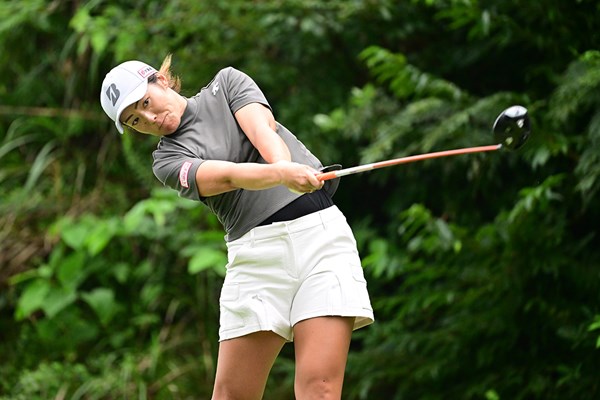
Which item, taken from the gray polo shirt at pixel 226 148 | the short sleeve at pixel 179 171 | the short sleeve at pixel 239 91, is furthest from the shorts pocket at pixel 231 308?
the short sleeve at pixel 239 91

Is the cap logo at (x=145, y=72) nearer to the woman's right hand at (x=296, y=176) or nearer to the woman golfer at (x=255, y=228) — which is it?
the woman golfer at (x=255, y=228)

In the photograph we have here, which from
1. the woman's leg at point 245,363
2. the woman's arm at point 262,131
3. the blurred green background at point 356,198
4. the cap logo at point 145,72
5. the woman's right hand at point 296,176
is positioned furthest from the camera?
the blurred green background at point 356,198

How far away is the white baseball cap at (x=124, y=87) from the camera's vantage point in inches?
135

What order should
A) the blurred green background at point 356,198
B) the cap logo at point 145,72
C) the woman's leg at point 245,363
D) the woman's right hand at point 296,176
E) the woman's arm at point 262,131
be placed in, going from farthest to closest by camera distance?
the blurred green background at point 356,198, the woman's leg at point 245,363, the cap logo at point 145,72, the woman's arm at point 262,131, the woman's right hand at point 296,176

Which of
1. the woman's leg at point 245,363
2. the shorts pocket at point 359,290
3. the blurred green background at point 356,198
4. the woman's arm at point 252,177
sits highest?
the woman's arm at point 252,177

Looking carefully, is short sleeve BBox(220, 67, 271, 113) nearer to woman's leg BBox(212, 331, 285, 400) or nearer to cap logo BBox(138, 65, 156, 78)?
cap logo BBox(138, 65, 156, 78)

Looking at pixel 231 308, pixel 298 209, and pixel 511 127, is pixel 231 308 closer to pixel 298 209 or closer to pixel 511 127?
pixel 298 209

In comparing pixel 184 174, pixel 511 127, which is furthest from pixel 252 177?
pixel 511 127

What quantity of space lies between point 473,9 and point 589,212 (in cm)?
125

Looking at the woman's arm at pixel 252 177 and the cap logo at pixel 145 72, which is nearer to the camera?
the woman's arm at pixel 252 177

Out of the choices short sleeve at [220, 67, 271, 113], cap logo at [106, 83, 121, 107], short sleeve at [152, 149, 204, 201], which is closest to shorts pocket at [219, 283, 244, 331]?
short sleeve at [152, 149, 204, 201]

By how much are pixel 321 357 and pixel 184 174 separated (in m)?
0.78

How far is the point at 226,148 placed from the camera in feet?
11.7

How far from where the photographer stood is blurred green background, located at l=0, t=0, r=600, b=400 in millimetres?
5176
